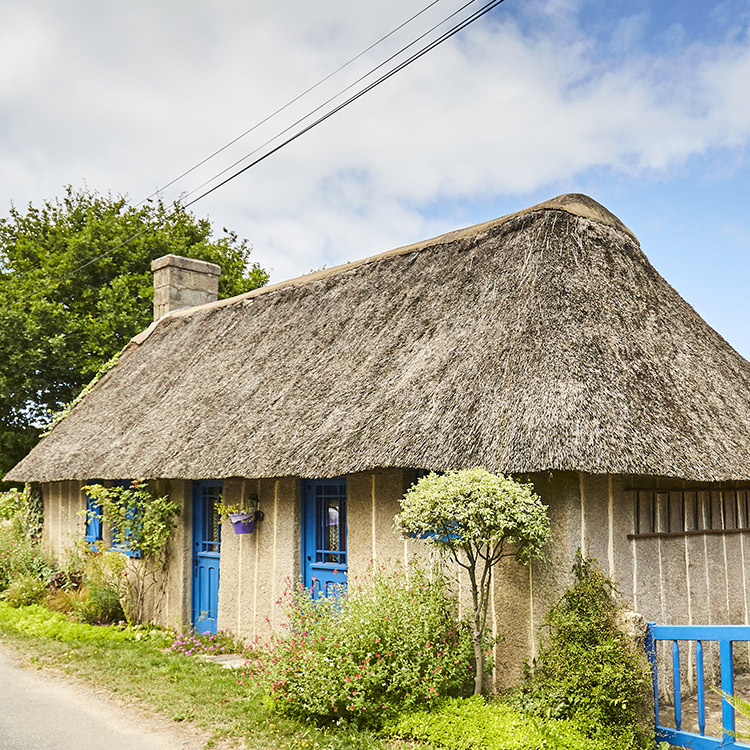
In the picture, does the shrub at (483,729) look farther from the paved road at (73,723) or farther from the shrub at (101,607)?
the shrub at (101,607)

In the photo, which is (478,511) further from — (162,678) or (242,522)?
(162,678)

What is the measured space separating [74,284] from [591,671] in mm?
19722

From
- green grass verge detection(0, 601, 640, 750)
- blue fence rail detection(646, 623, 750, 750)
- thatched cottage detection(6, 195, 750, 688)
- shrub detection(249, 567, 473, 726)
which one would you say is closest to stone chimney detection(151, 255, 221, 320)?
thatched cottage detection(6, 195, 750, 688)

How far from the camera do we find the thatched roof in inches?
236

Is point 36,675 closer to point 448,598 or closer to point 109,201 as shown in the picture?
point 448,598

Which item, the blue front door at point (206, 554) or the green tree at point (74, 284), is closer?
the blue front door at point (206, 554)

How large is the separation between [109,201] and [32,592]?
1579 cm

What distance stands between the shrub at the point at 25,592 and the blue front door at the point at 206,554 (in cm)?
333

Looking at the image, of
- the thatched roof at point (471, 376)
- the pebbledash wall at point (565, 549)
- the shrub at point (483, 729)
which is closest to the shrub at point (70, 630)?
the pebbledash wall at point (565, 549)

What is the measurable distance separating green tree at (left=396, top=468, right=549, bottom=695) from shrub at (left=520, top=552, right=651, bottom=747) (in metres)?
0.46

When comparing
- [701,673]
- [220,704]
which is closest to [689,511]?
[701,673]

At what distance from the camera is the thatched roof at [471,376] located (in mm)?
5996

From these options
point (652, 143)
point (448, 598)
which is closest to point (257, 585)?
point (448, 598)

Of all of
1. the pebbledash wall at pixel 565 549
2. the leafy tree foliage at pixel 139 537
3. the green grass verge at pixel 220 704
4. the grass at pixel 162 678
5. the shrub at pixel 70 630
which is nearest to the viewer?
the green grass verge at pixel 220 704
